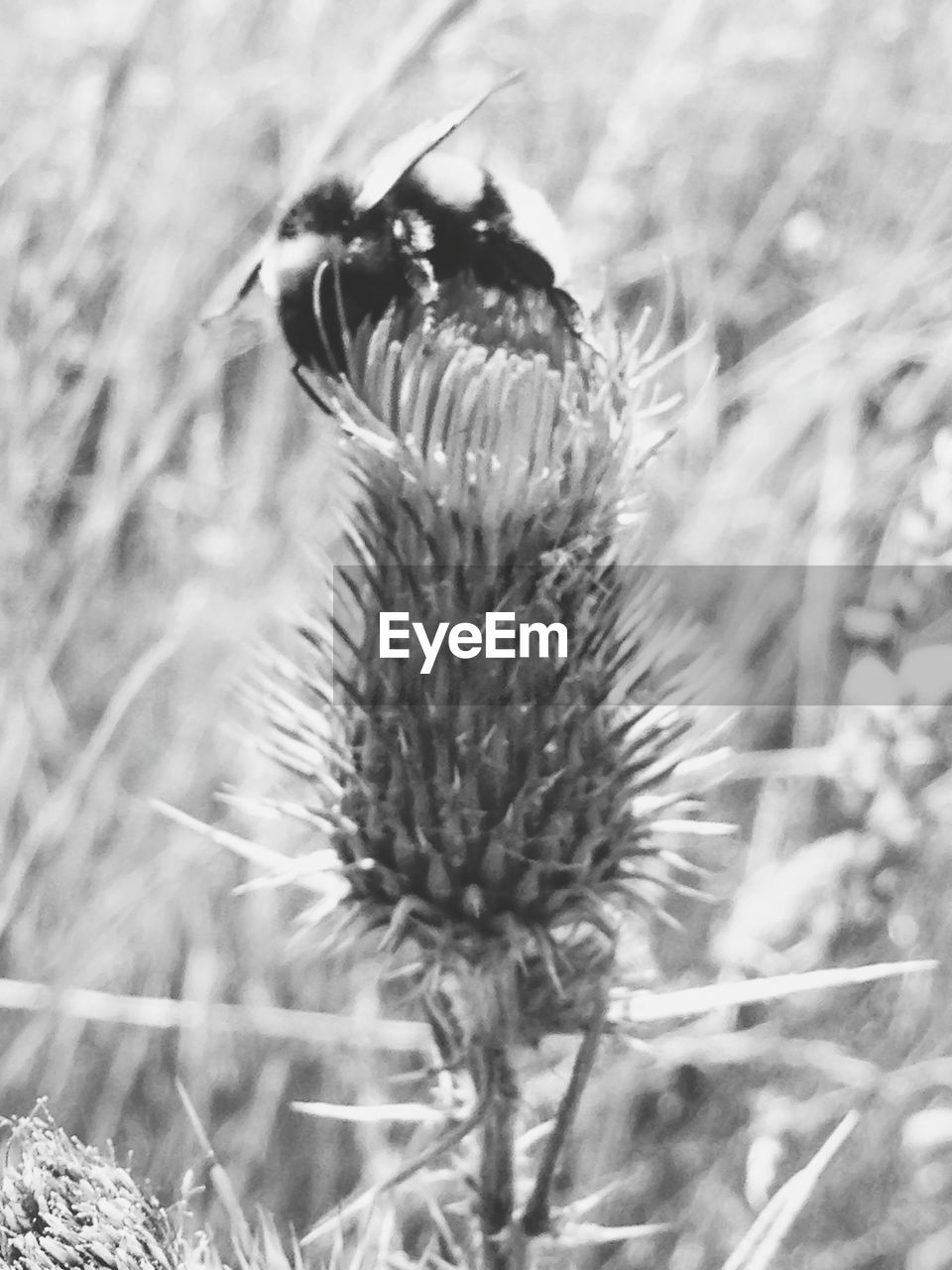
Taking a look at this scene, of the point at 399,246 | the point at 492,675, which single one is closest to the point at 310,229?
the point at 399,246

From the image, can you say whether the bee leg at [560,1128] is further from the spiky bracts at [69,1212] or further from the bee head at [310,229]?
the bee head at [310,229]

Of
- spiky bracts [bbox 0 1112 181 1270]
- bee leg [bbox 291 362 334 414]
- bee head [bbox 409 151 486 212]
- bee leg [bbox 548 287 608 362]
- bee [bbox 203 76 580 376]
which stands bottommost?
spiky bracts [bbox 0 1112 181 1270]

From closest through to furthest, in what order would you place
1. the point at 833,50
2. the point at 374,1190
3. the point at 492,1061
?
the point at 374,1190 → the point at 492,1061 → the point at 833,50

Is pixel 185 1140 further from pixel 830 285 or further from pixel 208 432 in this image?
pixel 830 285

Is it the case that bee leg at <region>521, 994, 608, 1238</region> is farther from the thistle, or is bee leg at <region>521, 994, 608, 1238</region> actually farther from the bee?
the bee

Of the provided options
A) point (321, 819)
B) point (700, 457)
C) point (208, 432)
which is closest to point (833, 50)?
point (700, 457)

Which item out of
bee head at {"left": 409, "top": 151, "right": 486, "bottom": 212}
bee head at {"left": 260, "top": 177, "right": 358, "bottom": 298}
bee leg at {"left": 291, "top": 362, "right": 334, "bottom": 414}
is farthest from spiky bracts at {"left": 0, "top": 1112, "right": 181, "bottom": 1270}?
bee head at {"left": 409, "top": 151, "right": 486, "bottom": 212}
